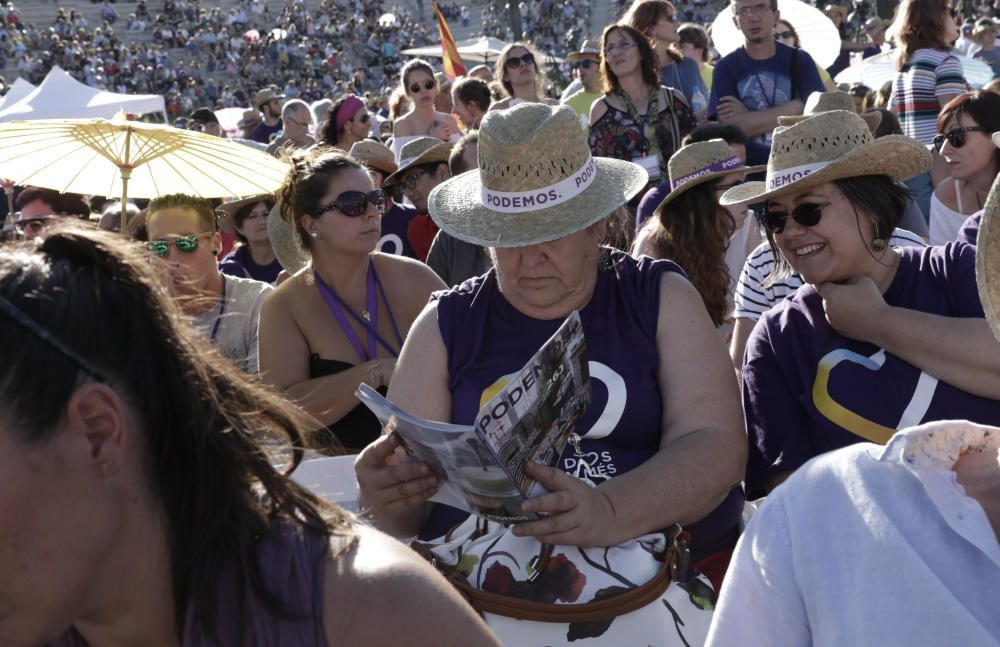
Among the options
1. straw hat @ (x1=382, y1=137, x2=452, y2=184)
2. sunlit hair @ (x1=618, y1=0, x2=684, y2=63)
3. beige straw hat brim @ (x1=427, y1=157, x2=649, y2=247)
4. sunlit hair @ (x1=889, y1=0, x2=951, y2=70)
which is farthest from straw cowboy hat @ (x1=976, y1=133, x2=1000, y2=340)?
sunlit hair @ (x1=618, y1=0, x2=684, y2=63)

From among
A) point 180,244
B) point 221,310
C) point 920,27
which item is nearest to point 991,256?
point 221,310

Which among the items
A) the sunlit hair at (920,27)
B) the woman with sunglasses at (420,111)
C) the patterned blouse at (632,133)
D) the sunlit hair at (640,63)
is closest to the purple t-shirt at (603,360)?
the patterned blouse at (632,133)

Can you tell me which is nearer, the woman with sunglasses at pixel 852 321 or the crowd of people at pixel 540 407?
the crowd of people at pixel 540 407

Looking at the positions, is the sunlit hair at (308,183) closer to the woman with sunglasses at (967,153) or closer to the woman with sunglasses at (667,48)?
the woman with sunglasses at (967,153)

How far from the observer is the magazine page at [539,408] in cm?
202

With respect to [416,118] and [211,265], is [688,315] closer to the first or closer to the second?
[211,265]

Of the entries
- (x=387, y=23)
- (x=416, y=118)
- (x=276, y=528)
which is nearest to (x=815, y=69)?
(x=416, y=118)

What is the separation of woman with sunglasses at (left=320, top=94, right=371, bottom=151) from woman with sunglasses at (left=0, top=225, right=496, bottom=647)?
23.5 ft

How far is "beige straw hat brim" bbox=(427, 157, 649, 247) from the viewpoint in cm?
273

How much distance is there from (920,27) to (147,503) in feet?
19.3

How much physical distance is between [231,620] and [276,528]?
0.13 meters

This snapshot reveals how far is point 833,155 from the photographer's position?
2963 millimetres

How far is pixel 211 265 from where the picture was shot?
180 inches

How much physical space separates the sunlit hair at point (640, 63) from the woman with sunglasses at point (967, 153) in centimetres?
170
